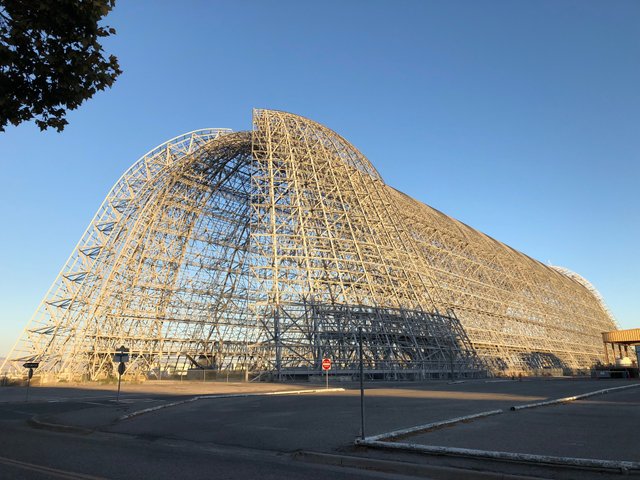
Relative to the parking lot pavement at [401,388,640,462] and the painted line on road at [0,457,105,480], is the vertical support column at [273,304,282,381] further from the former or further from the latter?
the painted line on road at [0,457,105,480]

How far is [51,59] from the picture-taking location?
26.8 feet

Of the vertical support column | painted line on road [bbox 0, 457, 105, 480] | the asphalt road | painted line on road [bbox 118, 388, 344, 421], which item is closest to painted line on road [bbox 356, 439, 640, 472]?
the asphalt road

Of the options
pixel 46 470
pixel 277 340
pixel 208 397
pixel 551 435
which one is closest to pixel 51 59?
pixel 46 470

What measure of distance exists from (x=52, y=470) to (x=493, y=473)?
6120mm

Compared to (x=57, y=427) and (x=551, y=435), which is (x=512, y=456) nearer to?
(x=551, y=435)

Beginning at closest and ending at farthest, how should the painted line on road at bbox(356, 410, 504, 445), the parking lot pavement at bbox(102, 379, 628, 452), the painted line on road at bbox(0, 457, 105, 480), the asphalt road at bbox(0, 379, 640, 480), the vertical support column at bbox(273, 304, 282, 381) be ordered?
the painted line on road at bbox(0, 457, 105, 480), the asphalt road at bbox(0, 379, 640, 480), the painted line on road at bbox(356, 410, 504, 445), the parking lot pavement at bbox(102, 379, 628, 452), the vertical support column at bbox(273, 304, 282, 381)

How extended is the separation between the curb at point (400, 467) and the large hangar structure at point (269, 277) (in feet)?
73.5

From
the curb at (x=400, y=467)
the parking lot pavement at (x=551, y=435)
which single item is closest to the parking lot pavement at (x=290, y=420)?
the curb at (x=400, y=467)

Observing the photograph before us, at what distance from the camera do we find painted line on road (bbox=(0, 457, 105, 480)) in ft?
21.2

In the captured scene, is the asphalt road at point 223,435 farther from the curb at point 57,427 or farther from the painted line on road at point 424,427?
the painted line on road at point 424,427

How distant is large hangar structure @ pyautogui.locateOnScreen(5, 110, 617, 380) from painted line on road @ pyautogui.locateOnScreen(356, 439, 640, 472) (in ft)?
73.3

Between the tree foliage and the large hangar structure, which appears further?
the large hangar structure

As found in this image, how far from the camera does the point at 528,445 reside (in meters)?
8.02

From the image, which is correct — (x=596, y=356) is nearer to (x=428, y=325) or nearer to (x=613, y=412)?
(x=428, y=325)
